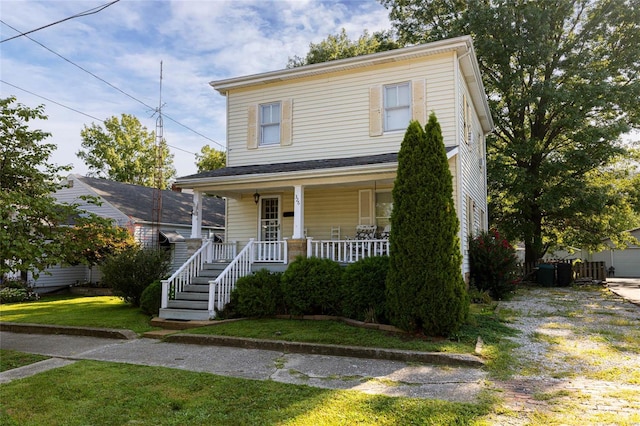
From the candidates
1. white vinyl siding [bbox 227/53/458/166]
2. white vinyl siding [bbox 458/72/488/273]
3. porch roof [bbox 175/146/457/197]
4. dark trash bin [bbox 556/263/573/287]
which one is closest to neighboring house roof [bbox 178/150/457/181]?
porch roof [bbox 175/146/457/197]

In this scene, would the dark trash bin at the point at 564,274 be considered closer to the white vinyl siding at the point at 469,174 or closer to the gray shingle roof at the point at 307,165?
the white vinyl siding at the point at 469,174

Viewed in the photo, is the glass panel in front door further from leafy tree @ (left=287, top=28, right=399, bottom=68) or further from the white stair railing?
leafy tree @ (left=287, top=28, right=399, bottom=68)

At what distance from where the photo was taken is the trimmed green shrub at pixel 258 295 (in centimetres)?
903

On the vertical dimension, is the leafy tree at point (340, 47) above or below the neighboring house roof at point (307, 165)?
above

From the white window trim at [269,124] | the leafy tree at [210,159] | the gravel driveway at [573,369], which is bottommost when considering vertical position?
the gravel driveway at [573,369]

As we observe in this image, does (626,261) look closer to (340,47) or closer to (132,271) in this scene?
(340,47)

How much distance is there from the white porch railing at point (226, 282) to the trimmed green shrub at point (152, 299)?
1.65m

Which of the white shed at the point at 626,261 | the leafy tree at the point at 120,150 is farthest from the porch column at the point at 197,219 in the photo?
the white shed at the point at 626,261

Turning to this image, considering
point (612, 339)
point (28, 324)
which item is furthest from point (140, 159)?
point (612, 339)

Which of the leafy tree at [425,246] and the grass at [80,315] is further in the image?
the grass at [80,315]

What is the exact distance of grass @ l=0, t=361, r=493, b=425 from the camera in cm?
390

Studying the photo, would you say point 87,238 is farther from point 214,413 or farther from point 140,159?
point 140,159

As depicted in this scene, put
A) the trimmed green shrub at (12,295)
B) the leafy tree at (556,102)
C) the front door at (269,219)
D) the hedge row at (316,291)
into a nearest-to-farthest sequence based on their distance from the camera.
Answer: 1. the hedge row at (316,291)
2. the front door at (269,219)
3. the trimmed green shrub at (12,295)
4. the leafy tree at (556,102)

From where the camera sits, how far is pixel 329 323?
823 centimetres
